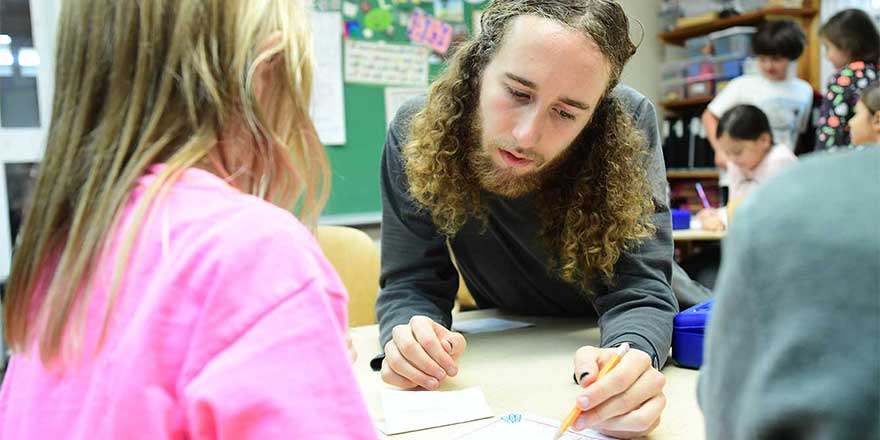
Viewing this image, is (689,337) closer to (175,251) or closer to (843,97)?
(175,251)

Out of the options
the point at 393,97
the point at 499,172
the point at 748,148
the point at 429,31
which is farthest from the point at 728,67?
the point at 499,172

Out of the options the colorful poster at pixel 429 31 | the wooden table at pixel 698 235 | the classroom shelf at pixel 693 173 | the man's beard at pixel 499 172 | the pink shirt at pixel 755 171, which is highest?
the colorful poster at pixel 429 31

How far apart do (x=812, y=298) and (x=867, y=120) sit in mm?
3139

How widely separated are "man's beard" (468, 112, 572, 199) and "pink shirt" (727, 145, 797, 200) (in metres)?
2.31

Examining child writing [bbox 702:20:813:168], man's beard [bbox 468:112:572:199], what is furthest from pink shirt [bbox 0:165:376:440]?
child writing [bbox 702:20:813:168]

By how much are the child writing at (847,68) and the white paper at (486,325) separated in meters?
2.59

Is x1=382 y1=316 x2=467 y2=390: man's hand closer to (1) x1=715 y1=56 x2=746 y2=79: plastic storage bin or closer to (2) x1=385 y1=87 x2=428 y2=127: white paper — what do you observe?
(2) x1=385 y1=87 x2=428 y2=127: white paper

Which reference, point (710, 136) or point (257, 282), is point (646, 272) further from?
point (710, 136)

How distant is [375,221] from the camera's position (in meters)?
3.31

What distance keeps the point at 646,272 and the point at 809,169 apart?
0.94 meters

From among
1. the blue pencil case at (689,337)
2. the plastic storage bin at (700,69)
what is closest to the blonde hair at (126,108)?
the blue pencil case at (689,337)

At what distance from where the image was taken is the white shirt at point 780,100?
12.9ft

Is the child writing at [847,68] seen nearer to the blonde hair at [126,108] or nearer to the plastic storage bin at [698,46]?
the plastic storage bin at [698,46]

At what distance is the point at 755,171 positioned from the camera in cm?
348
